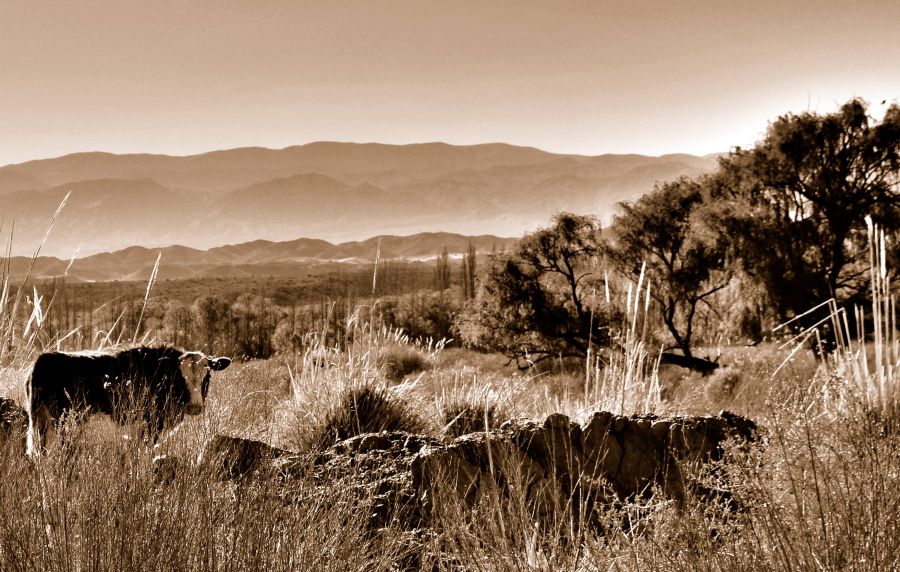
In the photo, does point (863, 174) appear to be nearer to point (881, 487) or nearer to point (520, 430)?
point (520, 430)

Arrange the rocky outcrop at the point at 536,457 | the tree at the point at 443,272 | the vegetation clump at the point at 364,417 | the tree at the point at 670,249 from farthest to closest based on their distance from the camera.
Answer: the tree at the point at 443,272 → the tree at the point at 670,249 → the vegetation clump at the point at 364,417 → the rocky outcrop at the point at 536,457

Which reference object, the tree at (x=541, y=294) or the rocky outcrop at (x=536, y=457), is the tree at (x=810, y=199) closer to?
the tree at (x=541, y=294)

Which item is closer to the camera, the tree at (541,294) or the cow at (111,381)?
the cow at (111,381)

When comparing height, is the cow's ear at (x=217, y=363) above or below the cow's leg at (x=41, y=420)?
above

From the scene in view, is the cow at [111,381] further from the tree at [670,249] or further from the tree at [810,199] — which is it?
the tree at [670,249]

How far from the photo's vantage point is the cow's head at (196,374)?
618 centimetres

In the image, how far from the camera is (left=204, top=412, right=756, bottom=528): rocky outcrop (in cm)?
504

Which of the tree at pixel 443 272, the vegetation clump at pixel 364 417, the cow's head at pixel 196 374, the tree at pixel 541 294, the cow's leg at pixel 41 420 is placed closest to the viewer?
the cow's leg at pixel 41 420

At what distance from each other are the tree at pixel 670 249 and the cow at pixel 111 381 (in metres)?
13.3

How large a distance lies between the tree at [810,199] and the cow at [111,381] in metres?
13.0

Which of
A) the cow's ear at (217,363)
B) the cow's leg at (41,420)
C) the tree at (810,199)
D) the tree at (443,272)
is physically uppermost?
the tree at (810,199)

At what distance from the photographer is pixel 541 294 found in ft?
62.2

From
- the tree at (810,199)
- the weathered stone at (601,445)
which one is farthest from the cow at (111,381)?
the tree at (810,199)

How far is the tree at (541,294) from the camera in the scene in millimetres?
18859
